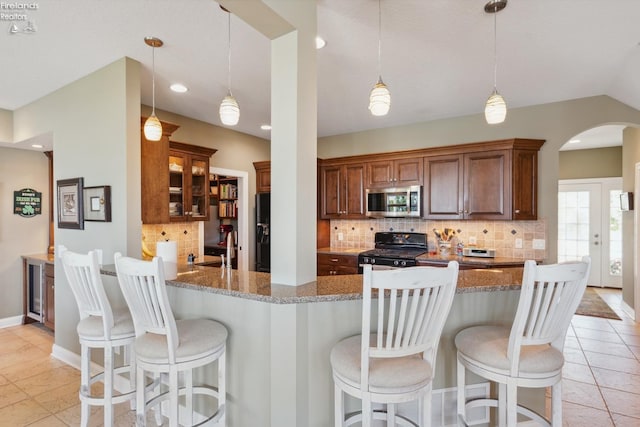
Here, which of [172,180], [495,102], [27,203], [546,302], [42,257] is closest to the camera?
[546,302]

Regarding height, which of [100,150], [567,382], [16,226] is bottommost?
[567,382]

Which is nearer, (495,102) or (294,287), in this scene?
(294,287)

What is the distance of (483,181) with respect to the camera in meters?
4.06

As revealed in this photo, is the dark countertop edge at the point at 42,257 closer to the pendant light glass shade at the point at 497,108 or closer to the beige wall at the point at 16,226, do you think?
the beige wall at the point at 16,226

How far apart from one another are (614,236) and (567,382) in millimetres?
5203

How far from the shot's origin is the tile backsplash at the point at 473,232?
161 inches

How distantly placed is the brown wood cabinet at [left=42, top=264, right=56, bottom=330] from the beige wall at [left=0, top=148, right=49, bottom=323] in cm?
84

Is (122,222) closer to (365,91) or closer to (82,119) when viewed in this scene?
(82,119)

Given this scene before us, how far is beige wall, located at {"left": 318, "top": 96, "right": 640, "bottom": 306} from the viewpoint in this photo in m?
3.66

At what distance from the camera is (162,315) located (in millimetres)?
1688

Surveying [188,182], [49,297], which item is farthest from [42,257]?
[188,182]

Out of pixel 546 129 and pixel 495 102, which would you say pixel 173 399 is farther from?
pixel 546 129

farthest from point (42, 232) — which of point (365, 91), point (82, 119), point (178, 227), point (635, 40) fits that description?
point (635, 40)

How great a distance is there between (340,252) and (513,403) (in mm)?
3308
